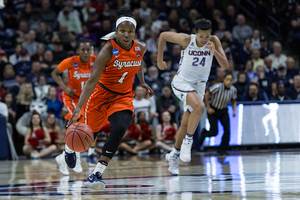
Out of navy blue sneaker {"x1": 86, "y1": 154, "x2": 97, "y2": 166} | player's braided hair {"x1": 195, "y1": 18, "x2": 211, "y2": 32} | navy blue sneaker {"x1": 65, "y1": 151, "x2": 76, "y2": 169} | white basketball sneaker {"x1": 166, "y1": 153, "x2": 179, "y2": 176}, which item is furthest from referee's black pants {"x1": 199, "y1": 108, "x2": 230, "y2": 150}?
navy blue sneaker {"x1": 65, "y1": 151, "x2": 76, "y2": 169}

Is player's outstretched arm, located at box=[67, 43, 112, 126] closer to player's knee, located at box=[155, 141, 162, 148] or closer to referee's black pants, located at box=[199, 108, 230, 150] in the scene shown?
referee's black pants, located at box=[199, 108, 230, 150]

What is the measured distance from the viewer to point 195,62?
17.3ft

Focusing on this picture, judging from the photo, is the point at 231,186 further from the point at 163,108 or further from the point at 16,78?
the point at 16,78

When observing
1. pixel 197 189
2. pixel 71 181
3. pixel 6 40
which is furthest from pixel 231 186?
pixel 6 40

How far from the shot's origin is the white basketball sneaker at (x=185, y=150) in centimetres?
502

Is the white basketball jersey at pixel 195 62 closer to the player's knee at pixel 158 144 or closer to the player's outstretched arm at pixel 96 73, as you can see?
the player's outstretched arm at pixel 96 73

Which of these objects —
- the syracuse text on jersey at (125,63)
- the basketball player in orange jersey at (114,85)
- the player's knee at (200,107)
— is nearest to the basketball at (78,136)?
the basketball player in orange jersey at (114,85)

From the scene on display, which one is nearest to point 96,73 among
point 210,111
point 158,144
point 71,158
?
point 71,158

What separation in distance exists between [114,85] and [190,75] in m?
1.45

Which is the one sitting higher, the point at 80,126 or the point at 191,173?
the point at 80,126

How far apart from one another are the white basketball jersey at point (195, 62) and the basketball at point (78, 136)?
1857 millimetres

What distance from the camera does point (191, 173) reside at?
5180 millimetres

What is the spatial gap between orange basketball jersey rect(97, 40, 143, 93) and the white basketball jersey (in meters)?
1.19

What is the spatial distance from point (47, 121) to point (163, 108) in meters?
2.72
